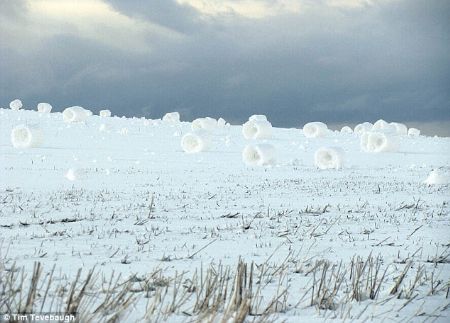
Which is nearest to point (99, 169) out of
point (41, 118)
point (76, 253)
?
point (76, 253)

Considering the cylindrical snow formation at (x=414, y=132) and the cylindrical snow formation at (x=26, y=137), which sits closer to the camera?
the cylindrical snow formation at (x=26, y=137)

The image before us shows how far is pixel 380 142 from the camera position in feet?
107

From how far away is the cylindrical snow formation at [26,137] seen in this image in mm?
28594

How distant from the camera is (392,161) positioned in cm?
2823

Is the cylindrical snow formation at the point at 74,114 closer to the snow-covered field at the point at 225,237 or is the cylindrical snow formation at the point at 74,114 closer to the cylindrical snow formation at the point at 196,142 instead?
the cylindrical snow formation at the point at 196,142

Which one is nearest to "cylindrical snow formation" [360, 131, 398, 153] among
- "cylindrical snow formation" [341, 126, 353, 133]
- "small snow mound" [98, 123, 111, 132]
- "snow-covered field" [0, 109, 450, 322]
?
"snow-covered field" [0, 109, 450, 322]

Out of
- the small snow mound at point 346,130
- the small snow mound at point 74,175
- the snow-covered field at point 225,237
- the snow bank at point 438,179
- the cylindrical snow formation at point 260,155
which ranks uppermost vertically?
the small snow mound at point 346,130

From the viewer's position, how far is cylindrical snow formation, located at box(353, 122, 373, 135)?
49.2 meters

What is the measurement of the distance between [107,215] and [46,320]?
7567 mm

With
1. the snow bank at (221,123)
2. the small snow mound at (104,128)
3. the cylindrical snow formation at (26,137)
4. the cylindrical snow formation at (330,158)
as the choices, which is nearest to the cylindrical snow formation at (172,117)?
the snow bank at (221,123)

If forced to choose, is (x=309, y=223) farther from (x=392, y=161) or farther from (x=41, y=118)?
(x=41, y=118)

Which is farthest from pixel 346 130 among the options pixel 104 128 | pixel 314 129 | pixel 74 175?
pixel 74 175

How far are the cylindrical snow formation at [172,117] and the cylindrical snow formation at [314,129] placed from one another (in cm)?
1312

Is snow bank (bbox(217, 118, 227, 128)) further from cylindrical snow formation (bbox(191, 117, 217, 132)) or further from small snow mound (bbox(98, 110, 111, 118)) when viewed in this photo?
small snow mound (bbox(98, 110, 111, 118))
